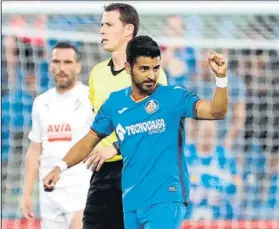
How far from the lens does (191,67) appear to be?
334 inches

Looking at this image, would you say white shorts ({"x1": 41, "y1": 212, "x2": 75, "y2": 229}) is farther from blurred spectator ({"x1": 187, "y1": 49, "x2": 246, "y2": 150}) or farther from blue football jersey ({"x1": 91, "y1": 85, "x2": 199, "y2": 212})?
blurred spectator ({"x1": 187, "y1": 49, "x2": 246, "y2": 150})

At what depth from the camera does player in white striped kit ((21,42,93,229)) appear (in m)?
6.83

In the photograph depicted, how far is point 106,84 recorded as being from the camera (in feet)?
18.8

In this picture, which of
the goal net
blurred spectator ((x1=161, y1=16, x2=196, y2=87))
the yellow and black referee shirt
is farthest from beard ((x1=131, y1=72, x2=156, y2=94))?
blurred spectator ((x1=161, y1=16, x2=196, y2=87))

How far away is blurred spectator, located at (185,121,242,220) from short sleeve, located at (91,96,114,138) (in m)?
2.95

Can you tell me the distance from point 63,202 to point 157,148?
1905mm

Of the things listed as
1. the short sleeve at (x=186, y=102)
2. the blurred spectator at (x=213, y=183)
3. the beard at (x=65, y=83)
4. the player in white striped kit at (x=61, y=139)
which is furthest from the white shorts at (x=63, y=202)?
the short sleeve at (x=186, y=102)

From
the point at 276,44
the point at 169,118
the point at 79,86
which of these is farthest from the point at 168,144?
the point at 276,44

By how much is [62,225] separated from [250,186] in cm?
212

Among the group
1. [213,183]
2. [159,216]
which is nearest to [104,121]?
[159,216]

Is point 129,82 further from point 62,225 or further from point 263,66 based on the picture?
point 263,66

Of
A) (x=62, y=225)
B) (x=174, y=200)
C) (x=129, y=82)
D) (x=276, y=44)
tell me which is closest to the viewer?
(x=174, y=200)

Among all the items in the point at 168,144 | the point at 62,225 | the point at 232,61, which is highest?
the point at 232,61

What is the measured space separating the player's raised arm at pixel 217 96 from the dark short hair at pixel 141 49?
1.21 ft
